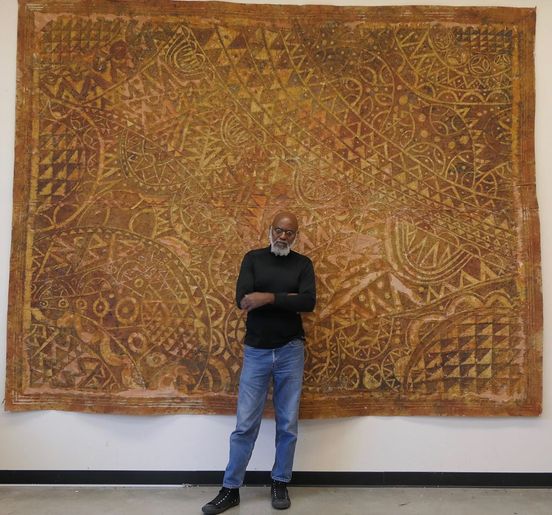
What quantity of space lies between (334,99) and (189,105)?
80 cm

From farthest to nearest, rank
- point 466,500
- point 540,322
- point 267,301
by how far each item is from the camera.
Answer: point 540,322 < point 466,500 < point 267,301

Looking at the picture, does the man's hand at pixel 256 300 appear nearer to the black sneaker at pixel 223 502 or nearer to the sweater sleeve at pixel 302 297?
the sweater sleeve at pixel 302 297

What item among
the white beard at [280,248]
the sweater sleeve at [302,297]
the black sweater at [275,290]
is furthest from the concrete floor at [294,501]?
the white beard at [280,248]

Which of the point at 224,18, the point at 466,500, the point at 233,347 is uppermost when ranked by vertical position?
the point at 224,18

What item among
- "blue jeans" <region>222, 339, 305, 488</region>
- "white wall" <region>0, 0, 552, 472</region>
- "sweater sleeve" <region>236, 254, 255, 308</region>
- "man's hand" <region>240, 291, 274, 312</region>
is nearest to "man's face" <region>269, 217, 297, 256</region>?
"sweater sleeve" <region>236, 254, 255, 308</region>

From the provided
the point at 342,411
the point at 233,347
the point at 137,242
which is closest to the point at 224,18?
the point at 137,242

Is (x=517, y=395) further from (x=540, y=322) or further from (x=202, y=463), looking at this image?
(x=202, y=463)

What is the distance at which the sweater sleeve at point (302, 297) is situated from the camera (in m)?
2.27

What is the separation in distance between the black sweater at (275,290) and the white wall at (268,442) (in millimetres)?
604

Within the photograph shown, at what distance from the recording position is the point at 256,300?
224cm

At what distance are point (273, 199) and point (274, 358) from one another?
0.86 meters

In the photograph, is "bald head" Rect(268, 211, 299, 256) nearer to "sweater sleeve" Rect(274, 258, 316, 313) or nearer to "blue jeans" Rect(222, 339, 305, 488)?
"sweater sleeve" Rect(274, 258, 316, 313)

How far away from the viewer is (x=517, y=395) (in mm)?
2656

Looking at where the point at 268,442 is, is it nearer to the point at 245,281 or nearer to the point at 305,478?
the point at 305,478
